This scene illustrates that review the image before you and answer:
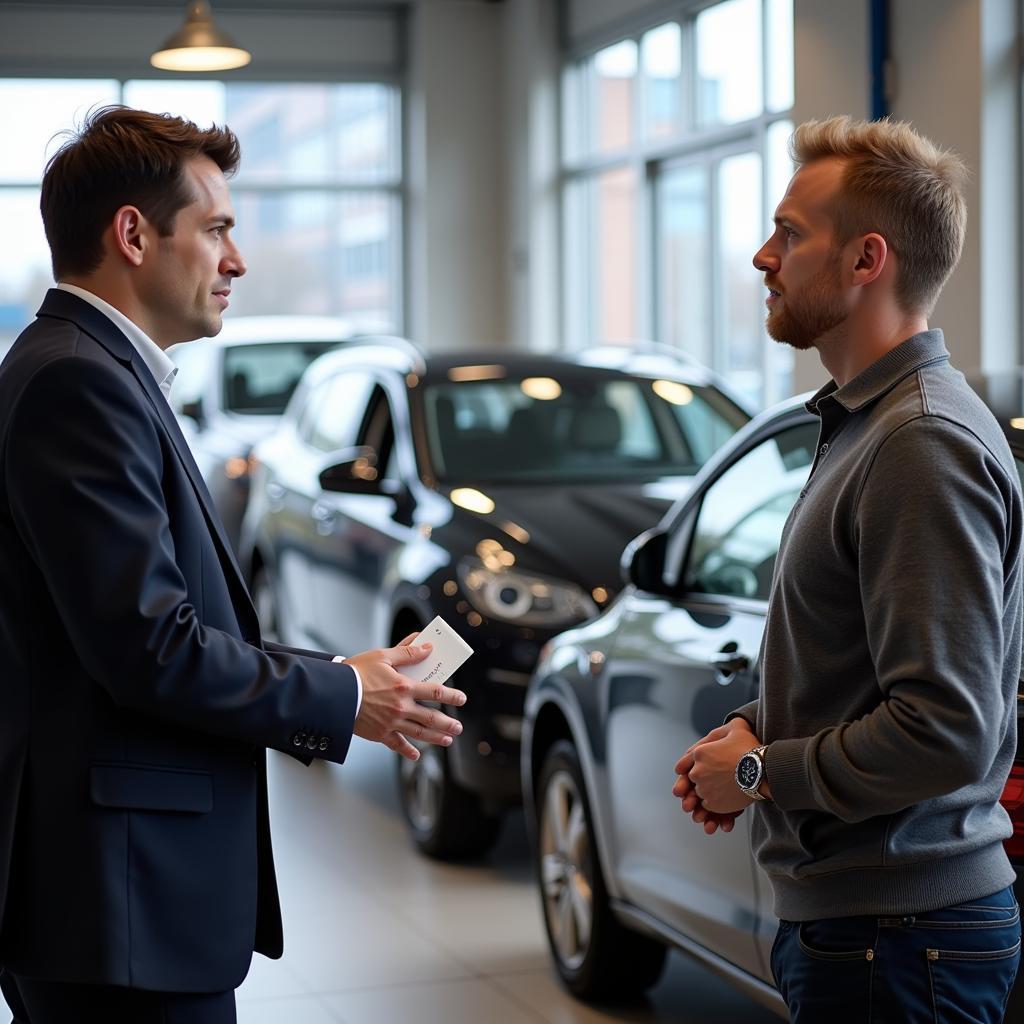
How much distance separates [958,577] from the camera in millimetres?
1858

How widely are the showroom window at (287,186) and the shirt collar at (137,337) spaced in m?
13.5

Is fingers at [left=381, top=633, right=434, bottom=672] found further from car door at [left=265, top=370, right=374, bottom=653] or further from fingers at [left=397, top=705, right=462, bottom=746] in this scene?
car door at [left=265, top=370, right=374, bottom=653]

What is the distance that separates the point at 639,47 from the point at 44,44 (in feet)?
17.5

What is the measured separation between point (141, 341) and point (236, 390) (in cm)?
911

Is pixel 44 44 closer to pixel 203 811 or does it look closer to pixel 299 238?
pixel 299 238

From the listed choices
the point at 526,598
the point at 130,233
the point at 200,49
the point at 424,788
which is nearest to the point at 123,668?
the point at 130,233

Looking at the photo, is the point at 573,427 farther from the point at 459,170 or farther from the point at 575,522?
the point at 459,170

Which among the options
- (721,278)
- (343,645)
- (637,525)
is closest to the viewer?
(637,525)

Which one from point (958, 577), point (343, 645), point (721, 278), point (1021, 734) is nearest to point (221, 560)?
point (958, 577)

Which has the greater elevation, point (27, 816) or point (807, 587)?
point (807, 587)

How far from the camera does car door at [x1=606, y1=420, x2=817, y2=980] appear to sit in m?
3.47

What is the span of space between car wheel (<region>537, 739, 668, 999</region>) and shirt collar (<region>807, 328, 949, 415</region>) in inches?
91.8

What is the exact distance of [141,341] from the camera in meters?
2.17

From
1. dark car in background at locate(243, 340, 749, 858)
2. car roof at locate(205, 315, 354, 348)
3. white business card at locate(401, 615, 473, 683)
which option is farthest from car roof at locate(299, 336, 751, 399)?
white business card at locate(401, 615, 473, 683)
